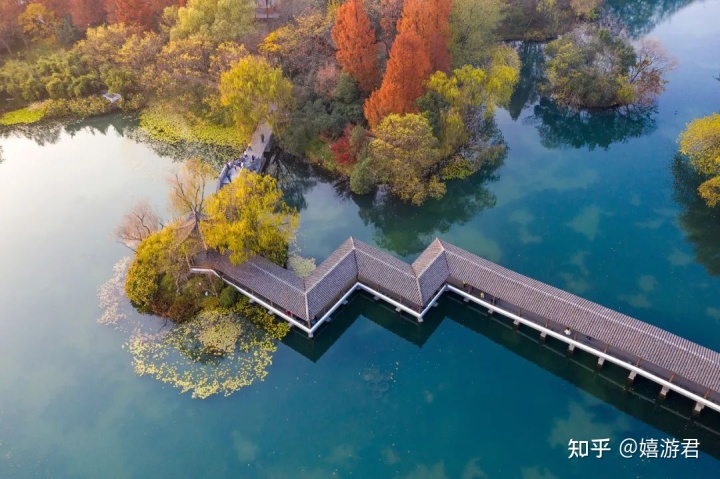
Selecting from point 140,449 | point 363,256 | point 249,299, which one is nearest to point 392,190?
point 363,256

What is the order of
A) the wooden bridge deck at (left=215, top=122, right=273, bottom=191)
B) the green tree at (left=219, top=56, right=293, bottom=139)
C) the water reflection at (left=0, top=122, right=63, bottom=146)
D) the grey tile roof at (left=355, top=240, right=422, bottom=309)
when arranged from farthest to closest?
the water reflection at (left=0, top=122, right=63, bottom=146) → the wooden bridge deck at (left=215, top=122, right=273, bottom=191) → the green tree at (left=219, top=56, right=293, bottom=139) → the grey tile roof at (left=355, top=240, right=422, bottom=309)

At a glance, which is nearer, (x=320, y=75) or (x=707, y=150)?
(x=707, y=150)

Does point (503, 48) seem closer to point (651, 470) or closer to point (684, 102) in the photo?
point (684, 102)

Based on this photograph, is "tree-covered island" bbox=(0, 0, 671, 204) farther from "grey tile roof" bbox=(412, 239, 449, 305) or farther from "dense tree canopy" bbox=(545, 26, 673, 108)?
"grey tile roof" bbox=(412, 239, 449, 305)

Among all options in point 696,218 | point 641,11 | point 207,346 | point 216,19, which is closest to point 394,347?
point 207,346

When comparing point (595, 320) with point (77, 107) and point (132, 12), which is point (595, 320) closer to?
point (77, 107)

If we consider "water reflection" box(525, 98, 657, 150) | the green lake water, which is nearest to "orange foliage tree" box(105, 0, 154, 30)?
the green lake water

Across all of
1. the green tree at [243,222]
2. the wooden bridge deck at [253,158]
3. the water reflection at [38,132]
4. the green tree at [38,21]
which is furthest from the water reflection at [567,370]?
the green tree at [38,21]
